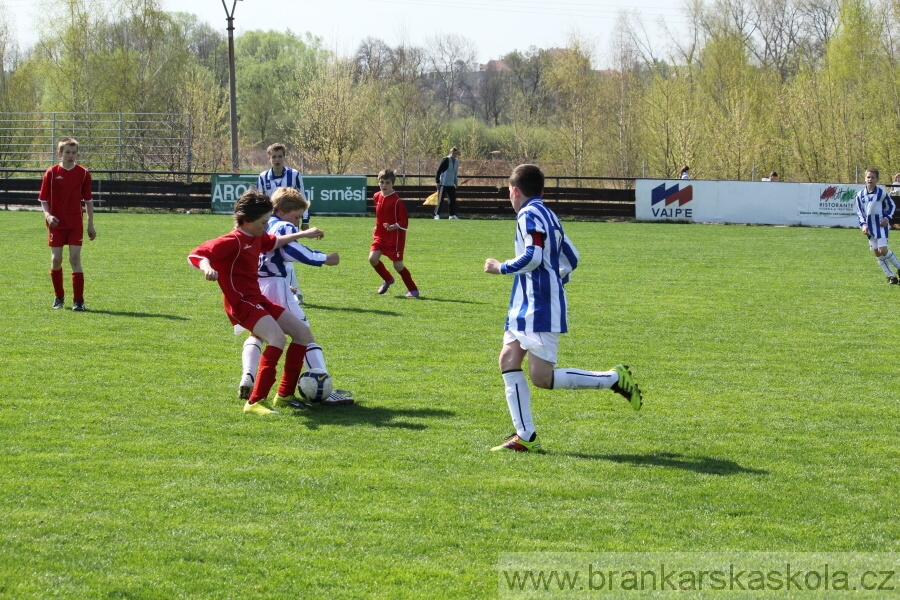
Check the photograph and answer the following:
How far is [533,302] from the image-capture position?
5734 millimetres

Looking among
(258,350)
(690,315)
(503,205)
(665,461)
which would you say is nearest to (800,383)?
(665,461)

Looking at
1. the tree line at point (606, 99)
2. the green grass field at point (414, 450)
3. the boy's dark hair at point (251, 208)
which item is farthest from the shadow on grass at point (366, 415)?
the tree line at point (606, 99)

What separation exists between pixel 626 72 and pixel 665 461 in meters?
46.5

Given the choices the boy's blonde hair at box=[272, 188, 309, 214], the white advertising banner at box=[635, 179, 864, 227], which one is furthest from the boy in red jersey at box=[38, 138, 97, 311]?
the white advertising banner at box=[635, 179, 864, 227]

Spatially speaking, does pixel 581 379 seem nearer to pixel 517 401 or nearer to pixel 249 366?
pixel 517 401

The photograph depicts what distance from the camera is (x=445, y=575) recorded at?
3982 millimetres

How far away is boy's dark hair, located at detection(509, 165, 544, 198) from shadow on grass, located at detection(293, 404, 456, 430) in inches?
63.5

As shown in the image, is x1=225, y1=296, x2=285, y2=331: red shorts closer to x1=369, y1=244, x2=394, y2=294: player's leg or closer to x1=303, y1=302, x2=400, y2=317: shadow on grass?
x1=303, y1=302, x2=400, y2=317: shadow on grass

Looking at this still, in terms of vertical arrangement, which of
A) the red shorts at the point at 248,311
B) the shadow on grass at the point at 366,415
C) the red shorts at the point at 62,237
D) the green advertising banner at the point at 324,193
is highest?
the green advertising banner at the point at 324,193

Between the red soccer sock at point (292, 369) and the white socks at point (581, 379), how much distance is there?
76.9 inches

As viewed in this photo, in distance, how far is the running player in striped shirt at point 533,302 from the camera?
5637 millimetres

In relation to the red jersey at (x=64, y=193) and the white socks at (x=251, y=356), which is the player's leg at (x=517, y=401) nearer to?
the white socks at (x=251, y=356)

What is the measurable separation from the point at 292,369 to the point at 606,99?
43235 mm

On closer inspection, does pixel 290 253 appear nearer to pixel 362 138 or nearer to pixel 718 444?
pixel 718 444
